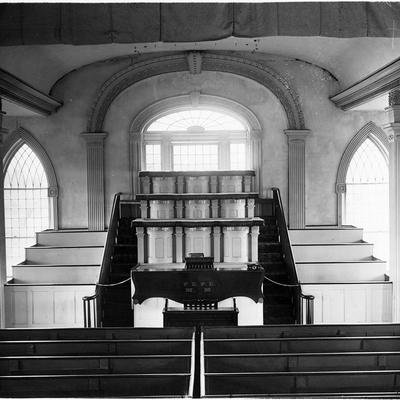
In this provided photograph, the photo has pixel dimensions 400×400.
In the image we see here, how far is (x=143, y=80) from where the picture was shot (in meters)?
13.3

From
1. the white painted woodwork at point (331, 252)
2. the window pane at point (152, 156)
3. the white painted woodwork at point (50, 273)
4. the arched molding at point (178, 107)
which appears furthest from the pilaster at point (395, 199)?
the window pane at point (152, 156)

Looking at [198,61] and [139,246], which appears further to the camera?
[198,61]

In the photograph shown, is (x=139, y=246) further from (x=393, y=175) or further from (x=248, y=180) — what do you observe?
Result: (x=393, y=175)

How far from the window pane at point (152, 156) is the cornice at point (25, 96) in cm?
248

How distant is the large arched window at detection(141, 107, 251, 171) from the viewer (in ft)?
45.2

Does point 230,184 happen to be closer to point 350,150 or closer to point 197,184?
point 197,184

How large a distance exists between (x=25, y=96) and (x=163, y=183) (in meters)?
3.49

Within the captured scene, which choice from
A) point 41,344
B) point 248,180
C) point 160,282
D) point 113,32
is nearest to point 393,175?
point 248,180

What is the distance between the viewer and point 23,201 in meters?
14.0

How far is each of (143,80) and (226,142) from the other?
2.63 meters

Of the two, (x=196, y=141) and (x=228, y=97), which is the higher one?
(x=228, y=97)

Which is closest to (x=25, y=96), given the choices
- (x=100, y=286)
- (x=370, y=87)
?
(x=100, y=286)

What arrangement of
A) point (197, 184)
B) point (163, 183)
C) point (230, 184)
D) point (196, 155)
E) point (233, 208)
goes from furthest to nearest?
1. point (196, 155)
2. point (230, 184)
3. point (197, 184)
4. point (163, 183)
5. point (233, 208)

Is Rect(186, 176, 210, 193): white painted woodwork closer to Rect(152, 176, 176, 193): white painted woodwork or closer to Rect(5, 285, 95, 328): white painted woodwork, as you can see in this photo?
Rect(152, 176, 176, 193): white painted woodwork
